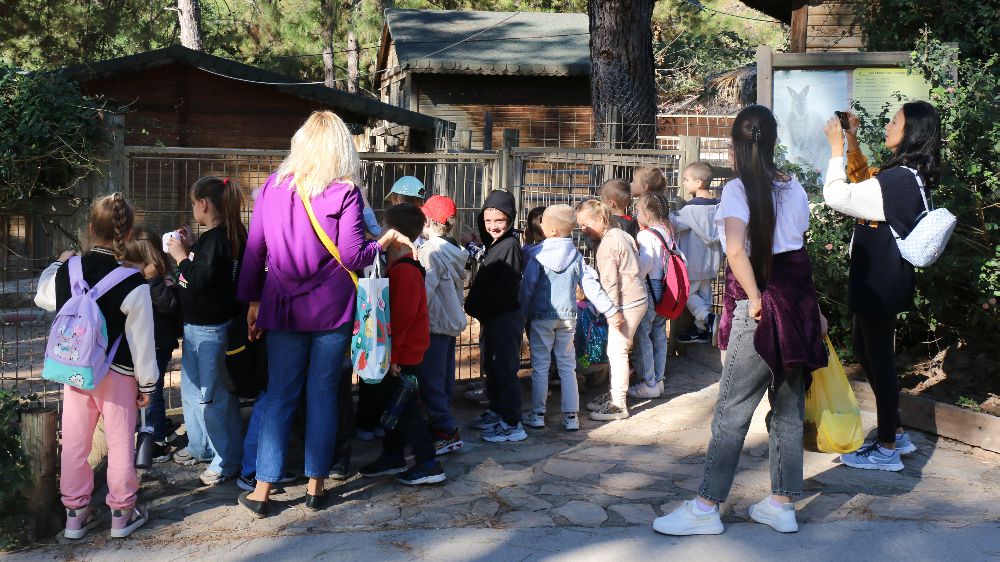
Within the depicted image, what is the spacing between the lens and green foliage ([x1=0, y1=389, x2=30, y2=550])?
4402 mm

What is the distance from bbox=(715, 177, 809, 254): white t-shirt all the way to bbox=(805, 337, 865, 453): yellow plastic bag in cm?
68

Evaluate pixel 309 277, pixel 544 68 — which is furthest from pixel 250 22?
pixel 309 277

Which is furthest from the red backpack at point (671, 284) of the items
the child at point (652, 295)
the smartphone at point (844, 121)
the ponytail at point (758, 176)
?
the ponytail at point (758, 176)

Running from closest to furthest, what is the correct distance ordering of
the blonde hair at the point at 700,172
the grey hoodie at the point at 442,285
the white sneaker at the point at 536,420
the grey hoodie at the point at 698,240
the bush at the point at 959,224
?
the grey hoodie at the point at 442,285 → the bush at the point at 959,224 → the white sneaker at the point at 536,420 → the grey hoodie at the point at 698,240 → the blonde hair at the point at 700,172

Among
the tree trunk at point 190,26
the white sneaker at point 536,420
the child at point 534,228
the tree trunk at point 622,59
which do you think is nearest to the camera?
the white sneaker at point 536,420

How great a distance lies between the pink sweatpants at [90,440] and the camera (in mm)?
4512

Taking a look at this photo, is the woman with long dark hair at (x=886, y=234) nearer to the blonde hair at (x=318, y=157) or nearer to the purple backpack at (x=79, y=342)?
the blonde hair at (x=318, y=157)

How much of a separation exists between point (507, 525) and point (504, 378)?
154 cm

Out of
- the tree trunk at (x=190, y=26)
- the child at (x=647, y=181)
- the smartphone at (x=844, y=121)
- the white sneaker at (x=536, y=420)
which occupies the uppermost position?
the tree trunk at (x=190, y=26)

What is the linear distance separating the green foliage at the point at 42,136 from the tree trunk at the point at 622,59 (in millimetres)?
6057

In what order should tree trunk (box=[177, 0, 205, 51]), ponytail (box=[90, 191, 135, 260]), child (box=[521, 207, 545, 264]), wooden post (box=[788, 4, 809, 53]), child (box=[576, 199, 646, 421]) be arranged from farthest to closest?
1. tree trunk (box=[177, 0, 205, 51])
2. wooden post (box=[788, 4, 809, 53])
3. child (box=[521, 207, 545, 264])
4. child (box=[576, 199, 646, 421])
5. ponytail (box=[90, 191, 135, 260])

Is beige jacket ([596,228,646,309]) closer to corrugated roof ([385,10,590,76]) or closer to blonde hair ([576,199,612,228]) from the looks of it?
blonde hair ([576,199,612,228])

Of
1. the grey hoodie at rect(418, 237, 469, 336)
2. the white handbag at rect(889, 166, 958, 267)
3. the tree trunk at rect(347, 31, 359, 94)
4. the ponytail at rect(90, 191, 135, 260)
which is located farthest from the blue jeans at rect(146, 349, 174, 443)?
the tree trunk at rect(347, 31, 359, 94)

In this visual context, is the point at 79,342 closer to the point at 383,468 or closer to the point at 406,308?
the point at 406,308
